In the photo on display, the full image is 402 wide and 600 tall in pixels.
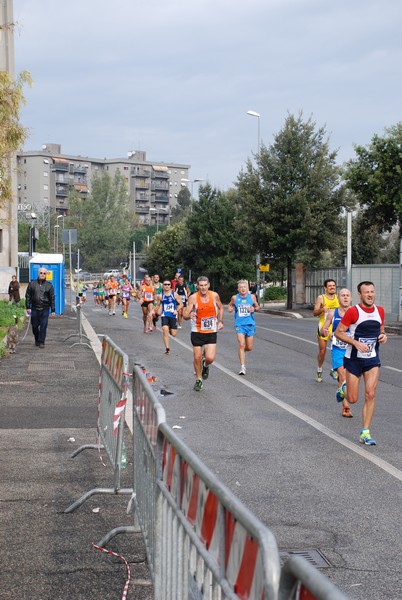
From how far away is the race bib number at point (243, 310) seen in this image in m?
16.0

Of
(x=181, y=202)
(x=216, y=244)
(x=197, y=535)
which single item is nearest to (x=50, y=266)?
(x=216, y=244)

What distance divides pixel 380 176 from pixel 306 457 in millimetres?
31466

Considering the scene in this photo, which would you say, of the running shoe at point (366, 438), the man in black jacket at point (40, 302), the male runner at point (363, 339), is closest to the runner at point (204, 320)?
the male runner at point (363, 339)

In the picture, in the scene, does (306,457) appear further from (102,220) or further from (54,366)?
(102,220)

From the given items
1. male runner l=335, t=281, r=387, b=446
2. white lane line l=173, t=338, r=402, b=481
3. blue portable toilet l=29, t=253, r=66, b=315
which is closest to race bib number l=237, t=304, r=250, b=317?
white lane line l=173, t=338, r=402, b=481

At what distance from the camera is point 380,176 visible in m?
38.9

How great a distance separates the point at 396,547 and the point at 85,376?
10225 mm

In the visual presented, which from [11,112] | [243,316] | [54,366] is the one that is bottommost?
[54,366]

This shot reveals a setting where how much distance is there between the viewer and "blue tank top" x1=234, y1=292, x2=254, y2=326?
52.6ft

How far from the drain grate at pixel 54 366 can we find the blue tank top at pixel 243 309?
10.1ft

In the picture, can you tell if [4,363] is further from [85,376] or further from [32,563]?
[32,563]

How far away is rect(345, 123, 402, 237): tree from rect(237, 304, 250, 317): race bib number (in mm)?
22677

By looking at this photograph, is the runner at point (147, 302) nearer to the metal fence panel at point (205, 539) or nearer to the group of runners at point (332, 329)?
the group of runners at point (332, 329)

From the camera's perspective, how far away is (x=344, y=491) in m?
7.35
